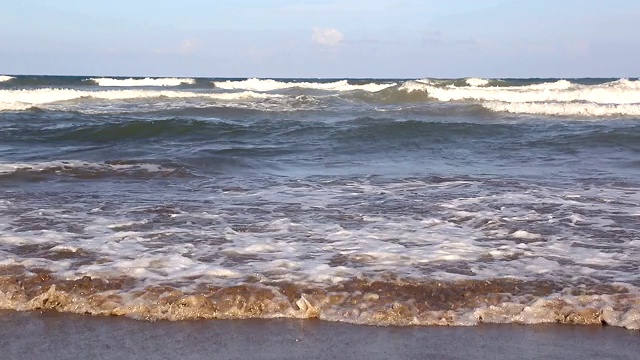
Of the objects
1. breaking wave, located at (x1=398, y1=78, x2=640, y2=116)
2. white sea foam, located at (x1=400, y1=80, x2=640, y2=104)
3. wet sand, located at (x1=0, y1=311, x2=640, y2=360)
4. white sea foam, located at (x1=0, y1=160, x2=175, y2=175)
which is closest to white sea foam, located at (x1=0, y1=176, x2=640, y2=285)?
wet sand, located at (x1=0, y1=311, x2=640, y2=360)

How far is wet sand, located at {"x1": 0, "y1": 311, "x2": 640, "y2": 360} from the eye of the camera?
2.93 meters

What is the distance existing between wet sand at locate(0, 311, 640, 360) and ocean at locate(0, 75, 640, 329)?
10 cm

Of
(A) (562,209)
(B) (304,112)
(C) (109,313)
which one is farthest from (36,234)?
(B) (304,112)

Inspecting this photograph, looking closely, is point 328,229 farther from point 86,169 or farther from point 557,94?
point 557,94

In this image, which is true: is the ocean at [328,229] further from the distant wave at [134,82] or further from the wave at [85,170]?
the distant wave at [134,82]

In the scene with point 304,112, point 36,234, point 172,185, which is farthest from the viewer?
point 304,112

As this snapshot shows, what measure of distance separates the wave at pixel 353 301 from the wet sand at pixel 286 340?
0.08 meters

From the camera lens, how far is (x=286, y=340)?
310 cm

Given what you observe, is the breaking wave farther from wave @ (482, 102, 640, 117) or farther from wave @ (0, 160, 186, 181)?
wave @ (0, 160, 186, 181)

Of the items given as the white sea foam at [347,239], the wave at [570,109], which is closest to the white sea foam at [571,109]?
the wave at [570,109]

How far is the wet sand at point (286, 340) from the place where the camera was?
2.93 metres

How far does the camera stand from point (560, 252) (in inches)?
171

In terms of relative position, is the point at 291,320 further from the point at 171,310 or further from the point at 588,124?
the point at 588,124

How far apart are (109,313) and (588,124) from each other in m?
11.7
